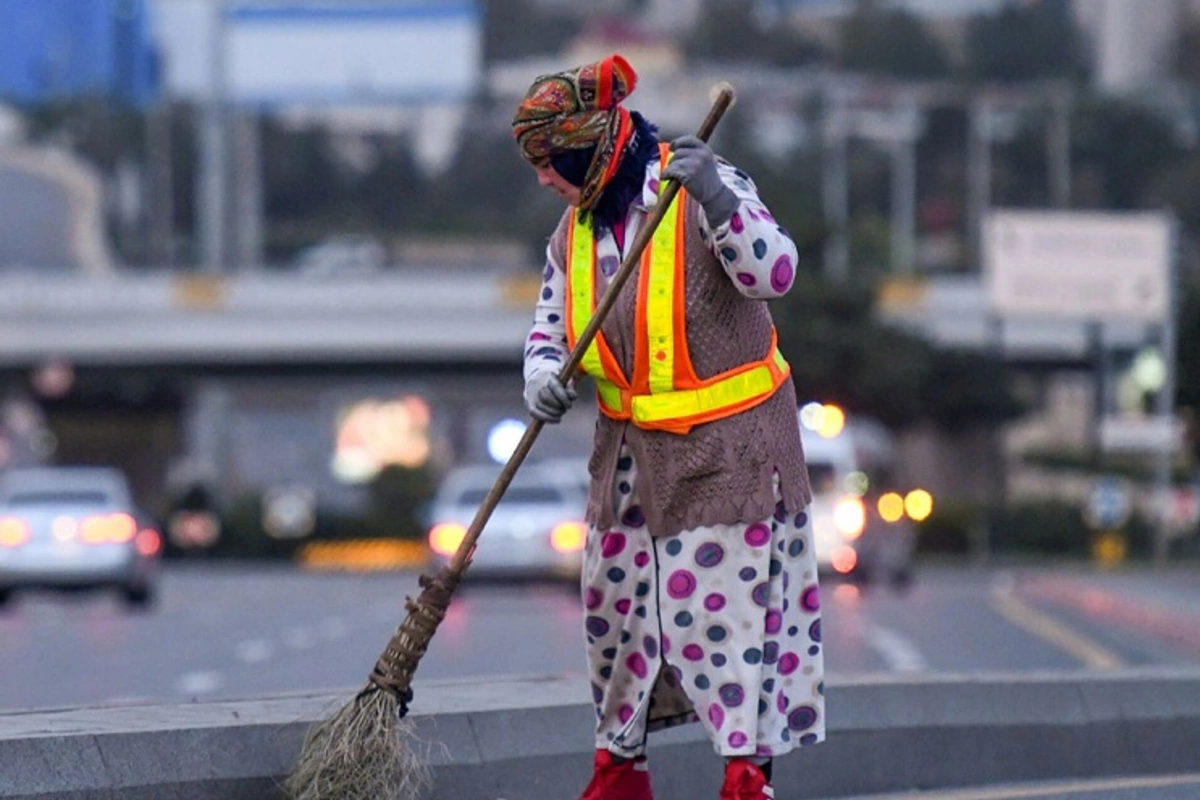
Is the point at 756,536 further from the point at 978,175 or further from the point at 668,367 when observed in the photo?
the point at 978,175

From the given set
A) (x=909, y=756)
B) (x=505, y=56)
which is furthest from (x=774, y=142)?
(x=909, y=756)

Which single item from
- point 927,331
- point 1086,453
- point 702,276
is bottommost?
point 1086,453

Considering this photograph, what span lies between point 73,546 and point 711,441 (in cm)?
2058

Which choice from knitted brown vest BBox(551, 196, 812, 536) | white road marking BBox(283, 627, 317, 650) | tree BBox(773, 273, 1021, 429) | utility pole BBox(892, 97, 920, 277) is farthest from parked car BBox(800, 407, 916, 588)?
utility pole BBox(892, 97, 920, 277)

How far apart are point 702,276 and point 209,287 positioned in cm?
4915

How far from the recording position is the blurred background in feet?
160

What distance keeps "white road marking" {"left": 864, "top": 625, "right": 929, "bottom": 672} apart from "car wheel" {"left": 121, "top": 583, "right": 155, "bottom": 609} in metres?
7.91

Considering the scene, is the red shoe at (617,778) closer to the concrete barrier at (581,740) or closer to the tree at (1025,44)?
the concrete barrier at (581,740)

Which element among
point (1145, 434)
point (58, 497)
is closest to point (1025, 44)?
point (1145, 434)

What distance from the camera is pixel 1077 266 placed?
48.8 meters

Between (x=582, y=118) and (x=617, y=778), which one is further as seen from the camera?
(x=617, y=778)

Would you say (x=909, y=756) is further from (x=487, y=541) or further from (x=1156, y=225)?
(x=1156, y=225)

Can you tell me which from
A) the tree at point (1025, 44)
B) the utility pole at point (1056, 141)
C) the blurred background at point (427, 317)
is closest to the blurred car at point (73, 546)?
the blurred background at point (427, 317)

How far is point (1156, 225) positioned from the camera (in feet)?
156
